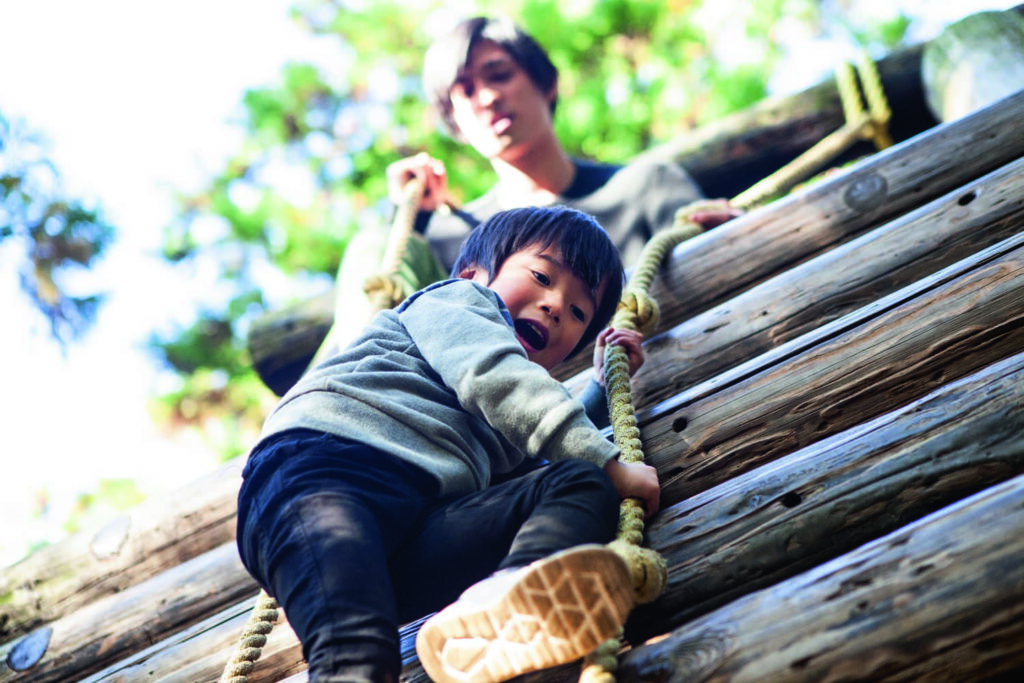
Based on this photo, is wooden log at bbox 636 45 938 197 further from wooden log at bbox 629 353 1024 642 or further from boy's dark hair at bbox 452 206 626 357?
wooden log at bbox 629 353 1024 642

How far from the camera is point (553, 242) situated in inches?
72.7

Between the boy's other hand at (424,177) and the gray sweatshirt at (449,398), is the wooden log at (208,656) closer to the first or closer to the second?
the gray sweatshirt at (449,398)

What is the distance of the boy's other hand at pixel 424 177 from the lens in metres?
3.13

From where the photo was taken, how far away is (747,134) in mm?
3637

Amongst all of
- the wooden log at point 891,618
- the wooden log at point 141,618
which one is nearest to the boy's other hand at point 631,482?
the wooden log at point 891,618

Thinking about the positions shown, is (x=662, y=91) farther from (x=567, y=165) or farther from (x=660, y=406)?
(x=660, y=406)

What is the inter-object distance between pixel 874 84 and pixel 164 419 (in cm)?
671

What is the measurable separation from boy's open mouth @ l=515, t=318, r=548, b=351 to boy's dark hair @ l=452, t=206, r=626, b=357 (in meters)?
0.14

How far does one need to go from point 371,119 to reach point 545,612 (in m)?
7.08

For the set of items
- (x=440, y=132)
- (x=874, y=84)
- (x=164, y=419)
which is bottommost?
(x=164, y=419)

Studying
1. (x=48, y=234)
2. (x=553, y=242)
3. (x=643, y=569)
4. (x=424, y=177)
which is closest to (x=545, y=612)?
(x=643, y=569)

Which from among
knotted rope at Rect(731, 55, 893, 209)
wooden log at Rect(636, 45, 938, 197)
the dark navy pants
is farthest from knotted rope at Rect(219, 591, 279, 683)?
wooden log at Rect(636, 45, 938, 197)

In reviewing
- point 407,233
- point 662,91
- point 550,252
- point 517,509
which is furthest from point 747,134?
point 662,91

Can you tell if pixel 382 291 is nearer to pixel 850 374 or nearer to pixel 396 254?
pixel 396 254
